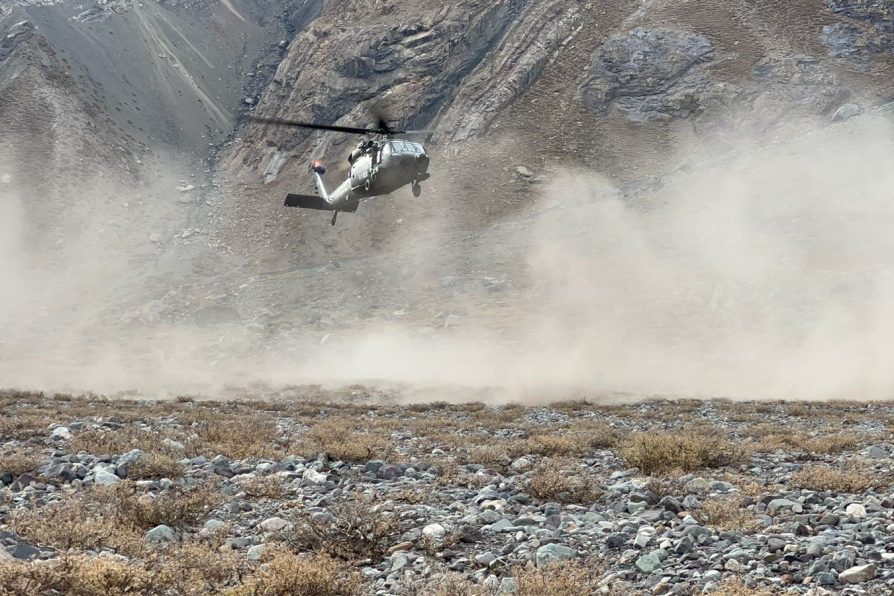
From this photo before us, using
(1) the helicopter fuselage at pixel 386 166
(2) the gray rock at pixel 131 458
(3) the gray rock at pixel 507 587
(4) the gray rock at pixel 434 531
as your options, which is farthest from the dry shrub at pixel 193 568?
(1) the helicopter fuselage at pixel 386 166

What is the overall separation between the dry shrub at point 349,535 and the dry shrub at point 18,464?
4.94 meters

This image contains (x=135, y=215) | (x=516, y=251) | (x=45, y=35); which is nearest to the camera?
(x=516, y=251)

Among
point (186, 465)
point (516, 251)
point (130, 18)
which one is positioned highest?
point (130, 18)

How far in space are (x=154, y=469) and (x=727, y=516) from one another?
7.72m

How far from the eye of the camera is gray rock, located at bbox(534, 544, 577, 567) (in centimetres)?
614

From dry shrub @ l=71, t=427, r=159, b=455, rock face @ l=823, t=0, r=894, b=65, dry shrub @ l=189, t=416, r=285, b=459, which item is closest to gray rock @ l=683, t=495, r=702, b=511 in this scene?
dry shrub @ l=189, t=416, r=285, b=459

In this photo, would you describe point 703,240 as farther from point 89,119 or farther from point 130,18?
point 130,18

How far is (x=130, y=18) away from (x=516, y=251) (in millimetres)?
73797

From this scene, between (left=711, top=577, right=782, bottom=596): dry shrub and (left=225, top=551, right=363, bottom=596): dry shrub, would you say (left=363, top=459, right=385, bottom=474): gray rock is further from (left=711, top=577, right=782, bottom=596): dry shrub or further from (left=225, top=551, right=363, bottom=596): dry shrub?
(left=711, top=577, right=782, bottom=596): dry shrub


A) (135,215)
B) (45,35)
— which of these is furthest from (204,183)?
(45,35)

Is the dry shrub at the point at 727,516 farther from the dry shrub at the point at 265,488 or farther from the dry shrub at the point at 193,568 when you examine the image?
the dry shrub at the point at 265,488

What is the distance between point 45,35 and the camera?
81875 millimetres

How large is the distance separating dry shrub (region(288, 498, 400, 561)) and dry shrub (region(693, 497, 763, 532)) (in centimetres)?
351

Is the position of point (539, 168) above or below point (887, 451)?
above
